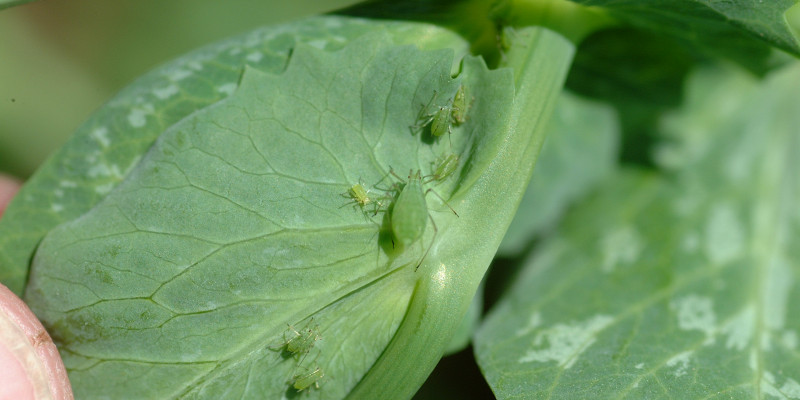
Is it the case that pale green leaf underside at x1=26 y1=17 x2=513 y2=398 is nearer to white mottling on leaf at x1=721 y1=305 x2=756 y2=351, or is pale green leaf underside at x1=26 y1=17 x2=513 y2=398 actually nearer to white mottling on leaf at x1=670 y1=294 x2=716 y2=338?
white mottling on leaf at x1=670 y1=294 x2=716 y2=338

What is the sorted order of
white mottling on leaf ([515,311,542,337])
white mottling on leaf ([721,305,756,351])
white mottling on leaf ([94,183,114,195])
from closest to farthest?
white mottling on leaf ([94,183,114,195]), white mottling on leaf ([721,305,756,351]), white mottling on leaf ([515,311,542,337])

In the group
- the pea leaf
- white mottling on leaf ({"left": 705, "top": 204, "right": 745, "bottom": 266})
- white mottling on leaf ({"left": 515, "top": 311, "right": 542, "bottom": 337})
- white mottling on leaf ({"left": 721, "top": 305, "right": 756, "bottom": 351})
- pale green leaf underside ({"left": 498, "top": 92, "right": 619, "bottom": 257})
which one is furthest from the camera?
pale green leaf underside ({"left": 498, "top": 92, "right": 619, "bottom": 257})

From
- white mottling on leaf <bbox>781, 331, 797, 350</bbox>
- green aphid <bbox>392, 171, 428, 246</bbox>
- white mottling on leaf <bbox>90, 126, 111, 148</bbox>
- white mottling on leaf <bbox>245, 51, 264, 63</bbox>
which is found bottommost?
white mottling on leaf <bbox>781, 331, 797, 350</bbox>

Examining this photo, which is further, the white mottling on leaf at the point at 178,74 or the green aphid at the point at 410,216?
the white mottling on leaf at the point at 178,74

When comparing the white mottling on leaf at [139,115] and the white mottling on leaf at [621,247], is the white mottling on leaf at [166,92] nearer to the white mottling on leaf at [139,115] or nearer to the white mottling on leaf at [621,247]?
the white mottling on leaf at [139,115]

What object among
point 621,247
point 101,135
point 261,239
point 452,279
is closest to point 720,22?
point 621,247

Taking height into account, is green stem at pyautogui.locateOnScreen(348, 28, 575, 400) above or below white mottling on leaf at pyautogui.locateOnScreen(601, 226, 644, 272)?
above

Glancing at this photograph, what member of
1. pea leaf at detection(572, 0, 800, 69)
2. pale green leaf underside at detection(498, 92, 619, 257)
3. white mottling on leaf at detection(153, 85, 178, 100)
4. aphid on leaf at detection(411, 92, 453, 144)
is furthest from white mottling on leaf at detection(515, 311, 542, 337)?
white mottling on leaf at detection(153, 85, 178, 100)

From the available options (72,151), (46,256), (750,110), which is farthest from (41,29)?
(750,110)

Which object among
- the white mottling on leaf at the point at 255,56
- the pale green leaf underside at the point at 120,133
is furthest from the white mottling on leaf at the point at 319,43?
the white mottling on leaf at the point at 255,56
